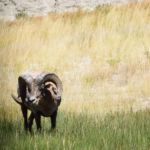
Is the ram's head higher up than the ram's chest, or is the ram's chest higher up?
the ram's head

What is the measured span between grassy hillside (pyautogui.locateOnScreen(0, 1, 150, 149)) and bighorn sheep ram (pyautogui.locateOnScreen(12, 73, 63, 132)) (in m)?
0.09

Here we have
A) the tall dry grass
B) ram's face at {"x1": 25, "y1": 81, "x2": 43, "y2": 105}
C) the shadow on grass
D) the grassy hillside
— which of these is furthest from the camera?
the tall dry grass

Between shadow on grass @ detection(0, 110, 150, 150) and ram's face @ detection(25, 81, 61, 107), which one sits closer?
shadow on grass @ detection(0, 110, 150, 150)

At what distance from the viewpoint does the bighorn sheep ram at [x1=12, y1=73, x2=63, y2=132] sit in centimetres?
710

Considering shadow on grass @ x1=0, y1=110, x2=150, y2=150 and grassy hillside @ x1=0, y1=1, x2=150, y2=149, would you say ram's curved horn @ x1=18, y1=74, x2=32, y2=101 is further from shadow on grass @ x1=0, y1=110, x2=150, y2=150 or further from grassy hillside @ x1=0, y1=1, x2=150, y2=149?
shadow on grass @ x1=0, y1=110, x2=150, y2=150

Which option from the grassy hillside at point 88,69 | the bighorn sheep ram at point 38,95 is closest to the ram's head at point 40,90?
the bighorn sheep ram at point 38,95

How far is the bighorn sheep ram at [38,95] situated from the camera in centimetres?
710

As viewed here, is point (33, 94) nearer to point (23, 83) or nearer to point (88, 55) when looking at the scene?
point (23, 83)

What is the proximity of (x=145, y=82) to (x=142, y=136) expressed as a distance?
0.59m

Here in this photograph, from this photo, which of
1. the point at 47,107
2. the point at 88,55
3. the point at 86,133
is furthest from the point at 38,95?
the point at 88,55

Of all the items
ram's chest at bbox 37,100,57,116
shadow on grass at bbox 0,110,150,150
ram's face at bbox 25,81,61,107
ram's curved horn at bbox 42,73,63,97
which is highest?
ram's curved horn at bbox 42,73,63,97

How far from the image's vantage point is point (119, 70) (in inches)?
290

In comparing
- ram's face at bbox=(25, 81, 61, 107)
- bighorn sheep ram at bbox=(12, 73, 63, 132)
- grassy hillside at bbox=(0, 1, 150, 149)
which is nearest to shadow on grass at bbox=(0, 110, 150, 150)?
grassy hillside at bbox=(0, 1, 150, 149)

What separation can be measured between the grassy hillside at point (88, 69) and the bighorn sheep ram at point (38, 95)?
0.09 m
